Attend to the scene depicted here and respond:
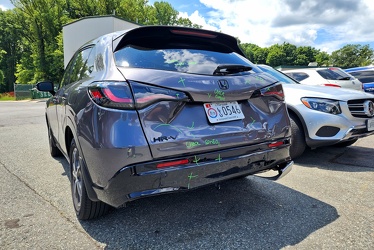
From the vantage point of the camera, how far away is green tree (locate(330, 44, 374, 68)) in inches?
2692

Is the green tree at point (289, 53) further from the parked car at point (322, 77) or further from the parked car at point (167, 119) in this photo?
the parked car at point (167, 119)

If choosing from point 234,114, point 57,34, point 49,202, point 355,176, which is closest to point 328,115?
point 355,176

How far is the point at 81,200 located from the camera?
2354 mm

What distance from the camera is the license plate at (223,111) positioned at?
6.67 feet

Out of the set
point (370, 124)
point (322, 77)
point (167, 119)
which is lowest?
point (370, 124)

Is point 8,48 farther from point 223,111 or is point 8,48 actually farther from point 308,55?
point 308,55

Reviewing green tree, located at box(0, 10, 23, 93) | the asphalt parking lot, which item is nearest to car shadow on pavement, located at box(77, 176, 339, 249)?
the asphalt parking lot

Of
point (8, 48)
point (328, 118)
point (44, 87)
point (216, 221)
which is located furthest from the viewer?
point (8, 48)

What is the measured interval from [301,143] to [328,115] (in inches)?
20.7

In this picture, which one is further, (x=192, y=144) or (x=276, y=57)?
(x=276, y=57)

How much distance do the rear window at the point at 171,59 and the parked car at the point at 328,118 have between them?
204 cm

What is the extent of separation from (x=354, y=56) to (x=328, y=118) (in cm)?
7889

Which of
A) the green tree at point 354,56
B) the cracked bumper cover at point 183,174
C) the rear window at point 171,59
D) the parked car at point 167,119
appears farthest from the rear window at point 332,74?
the green tree at point 354,56

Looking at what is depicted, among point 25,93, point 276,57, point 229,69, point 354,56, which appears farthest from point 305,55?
Answer: point 229,69
